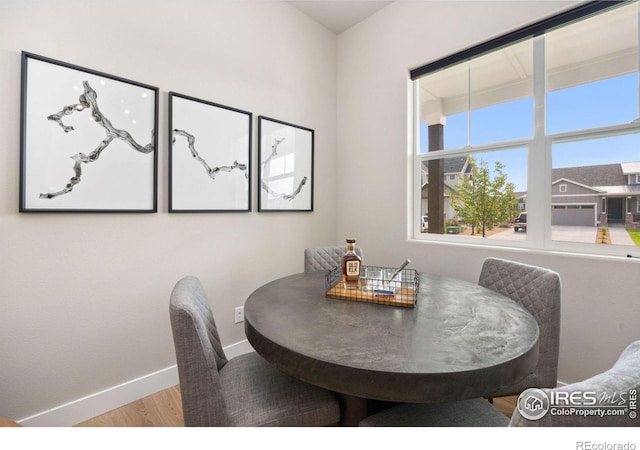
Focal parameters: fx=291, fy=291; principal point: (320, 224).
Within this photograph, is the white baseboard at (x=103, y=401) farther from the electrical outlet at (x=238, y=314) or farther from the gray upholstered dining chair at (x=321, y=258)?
the gray upholstered dining chair at (x=321, y=258)

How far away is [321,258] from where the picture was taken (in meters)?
2.19

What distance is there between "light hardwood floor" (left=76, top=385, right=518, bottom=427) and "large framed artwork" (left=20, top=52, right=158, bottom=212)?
3.93 ft

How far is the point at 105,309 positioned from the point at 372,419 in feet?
5.35

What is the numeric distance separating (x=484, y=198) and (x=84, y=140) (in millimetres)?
2650

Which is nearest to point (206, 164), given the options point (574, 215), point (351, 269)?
point (351, 269)

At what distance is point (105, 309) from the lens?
67.6 inches

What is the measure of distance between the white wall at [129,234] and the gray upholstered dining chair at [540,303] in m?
1.69

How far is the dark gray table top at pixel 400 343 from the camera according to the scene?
0.74 m

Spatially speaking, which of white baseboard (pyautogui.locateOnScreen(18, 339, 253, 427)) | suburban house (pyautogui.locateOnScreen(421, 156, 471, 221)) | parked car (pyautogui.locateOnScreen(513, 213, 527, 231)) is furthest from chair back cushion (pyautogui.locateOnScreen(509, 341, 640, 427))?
white baseboard (pyautogui.locateOnScreen(18, 339, 253, 427))

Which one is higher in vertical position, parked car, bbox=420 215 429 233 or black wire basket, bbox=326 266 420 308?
parked car, bbox=420 215 429 233

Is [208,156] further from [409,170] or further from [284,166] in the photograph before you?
[409,170]

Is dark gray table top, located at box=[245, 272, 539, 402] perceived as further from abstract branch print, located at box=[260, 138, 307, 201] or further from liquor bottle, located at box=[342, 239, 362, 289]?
abstract branch print, located at box=[260, 138, 307, 201]

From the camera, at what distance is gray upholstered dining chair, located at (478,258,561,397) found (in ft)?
4.33

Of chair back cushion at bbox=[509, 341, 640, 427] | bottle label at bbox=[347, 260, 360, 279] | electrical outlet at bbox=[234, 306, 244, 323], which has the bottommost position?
electrical outlet at bbox=[234, 306, 244, 323]
